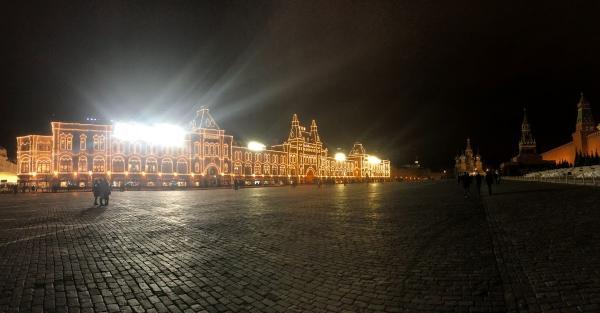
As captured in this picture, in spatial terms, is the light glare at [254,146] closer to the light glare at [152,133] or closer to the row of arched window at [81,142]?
the light glare at [152,133]

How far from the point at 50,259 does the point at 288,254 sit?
197 inches

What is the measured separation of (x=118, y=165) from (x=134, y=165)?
2601 millimetres

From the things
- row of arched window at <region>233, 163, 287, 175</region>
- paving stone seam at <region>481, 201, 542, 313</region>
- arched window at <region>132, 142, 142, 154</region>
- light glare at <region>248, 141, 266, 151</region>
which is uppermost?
light glare at <region>248, 141, 266, 151</region>

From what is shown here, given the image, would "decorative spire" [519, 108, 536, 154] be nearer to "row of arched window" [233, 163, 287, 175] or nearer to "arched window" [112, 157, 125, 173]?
"row of arched window" [233, 163, 287, 175]

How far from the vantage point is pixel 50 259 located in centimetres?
769

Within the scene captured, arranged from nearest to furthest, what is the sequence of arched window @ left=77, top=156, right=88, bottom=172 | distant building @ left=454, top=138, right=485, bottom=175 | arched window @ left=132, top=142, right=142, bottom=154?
arched window @ left=77, top=156, right=88, bottom=172 → arched window @ left=132, top=142, right=142, bottom=154 → distant building @ left=454, top=138, right=485, bottom=175

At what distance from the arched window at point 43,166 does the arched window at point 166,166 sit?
17.7 m

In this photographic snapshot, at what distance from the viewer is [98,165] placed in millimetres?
62500

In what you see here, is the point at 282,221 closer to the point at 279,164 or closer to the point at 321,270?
the point at 321,270

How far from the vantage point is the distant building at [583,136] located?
8462 centimetres

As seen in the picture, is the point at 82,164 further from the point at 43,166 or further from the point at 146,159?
the point at 146,159

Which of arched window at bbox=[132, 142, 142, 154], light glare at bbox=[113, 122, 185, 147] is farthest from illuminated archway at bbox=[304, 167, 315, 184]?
arched window at bbox=[132, 142, 142, 154]

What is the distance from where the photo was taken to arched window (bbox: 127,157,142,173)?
6519 centimetres

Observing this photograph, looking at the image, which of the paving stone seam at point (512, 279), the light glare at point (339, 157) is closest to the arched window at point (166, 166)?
the paving stone seam at point (512, 279)
